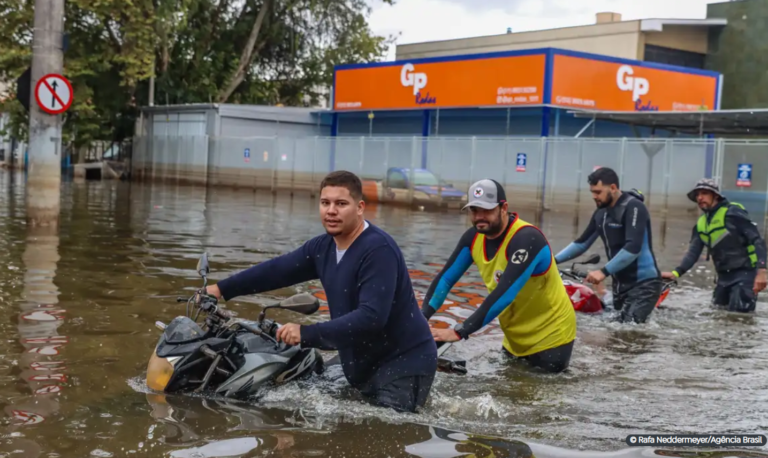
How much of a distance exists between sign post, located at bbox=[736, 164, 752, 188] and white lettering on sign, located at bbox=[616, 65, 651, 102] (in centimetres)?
1092

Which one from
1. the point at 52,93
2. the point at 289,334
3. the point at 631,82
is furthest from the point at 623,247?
the point at 631,82

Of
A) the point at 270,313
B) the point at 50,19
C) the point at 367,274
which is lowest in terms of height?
the point at 270,313

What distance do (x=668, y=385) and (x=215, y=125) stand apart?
121ft

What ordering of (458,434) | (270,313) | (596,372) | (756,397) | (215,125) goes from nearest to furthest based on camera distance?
(458,434), (756,397), (596,372), (270,313), (215,125)

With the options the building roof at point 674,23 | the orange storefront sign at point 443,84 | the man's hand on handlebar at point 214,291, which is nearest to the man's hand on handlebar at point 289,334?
the man's hand on handlebar at point 214,291

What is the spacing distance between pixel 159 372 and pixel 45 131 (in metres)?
9.91

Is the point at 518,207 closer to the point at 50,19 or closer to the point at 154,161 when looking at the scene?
the point at 50,19

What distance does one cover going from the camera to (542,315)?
22.6 ft

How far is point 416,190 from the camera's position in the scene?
3117 cm

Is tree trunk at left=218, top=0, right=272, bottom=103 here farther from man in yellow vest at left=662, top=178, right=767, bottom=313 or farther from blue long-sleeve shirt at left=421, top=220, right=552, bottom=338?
blue long-sleeve shirt at left=421, top=220, right=552, bottom=338

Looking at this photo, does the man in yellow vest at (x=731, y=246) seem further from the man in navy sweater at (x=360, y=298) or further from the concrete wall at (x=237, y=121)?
the concrete wall at (x=237, y=121)

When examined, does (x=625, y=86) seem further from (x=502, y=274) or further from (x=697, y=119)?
(x=502, y=274)

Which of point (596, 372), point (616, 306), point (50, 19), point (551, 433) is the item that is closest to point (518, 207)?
point (50, 19)

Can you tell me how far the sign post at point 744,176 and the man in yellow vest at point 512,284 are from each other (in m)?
18.4
